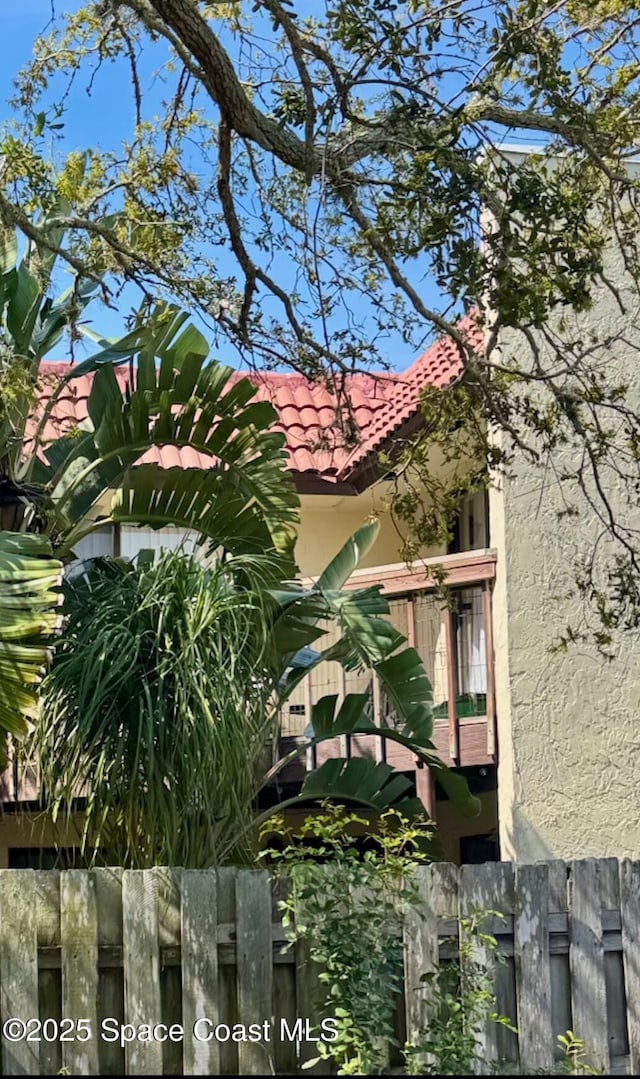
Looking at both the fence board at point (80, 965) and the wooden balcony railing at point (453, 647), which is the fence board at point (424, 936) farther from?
the wooden balcony railing at point (453, 647)

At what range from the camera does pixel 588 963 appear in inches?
250

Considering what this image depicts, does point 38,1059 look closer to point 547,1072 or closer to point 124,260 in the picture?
point 547,1072

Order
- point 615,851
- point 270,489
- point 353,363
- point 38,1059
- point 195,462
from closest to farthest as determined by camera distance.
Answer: point 38,1059
point 353,363
point 270,489
point 615,851
point 195,462

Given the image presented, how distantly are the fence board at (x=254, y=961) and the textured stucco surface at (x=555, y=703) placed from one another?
5.28 m

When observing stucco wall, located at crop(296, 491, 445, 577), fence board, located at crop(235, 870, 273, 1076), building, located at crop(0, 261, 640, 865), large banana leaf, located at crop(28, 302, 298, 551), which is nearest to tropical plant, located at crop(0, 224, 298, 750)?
large banana leaf, located at crop(28, 302, 298, 551)

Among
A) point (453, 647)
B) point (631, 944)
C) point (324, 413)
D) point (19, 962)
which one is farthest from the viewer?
point (324, 413)

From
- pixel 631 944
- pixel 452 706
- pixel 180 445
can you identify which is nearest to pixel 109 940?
pixel 631 944

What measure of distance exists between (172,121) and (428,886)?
4.51 m

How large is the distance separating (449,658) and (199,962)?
5.67 meters

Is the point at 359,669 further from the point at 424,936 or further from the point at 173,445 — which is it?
the point at 424,936

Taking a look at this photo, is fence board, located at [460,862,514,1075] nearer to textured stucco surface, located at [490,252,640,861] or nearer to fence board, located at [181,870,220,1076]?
fence board, located at [181,870,220,1076]

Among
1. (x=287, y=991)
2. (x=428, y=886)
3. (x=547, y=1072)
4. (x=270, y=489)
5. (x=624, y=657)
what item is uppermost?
(x=270, y=489)

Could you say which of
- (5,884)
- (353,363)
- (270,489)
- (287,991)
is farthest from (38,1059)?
(270,489)

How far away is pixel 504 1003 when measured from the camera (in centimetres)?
623
